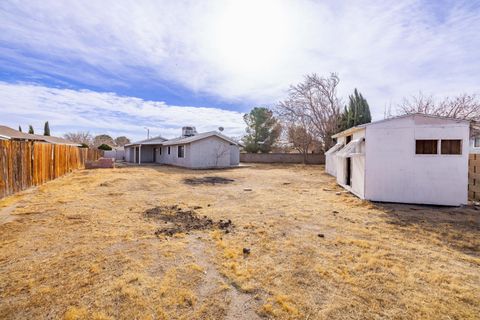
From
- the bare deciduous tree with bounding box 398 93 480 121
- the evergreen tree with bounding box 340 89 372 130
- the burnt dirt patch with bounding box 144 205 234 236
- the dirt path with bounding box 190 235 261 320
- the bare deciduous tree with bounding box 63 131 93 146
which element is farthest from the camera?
the bare deciduous tree with bounding box 63 131 93 146

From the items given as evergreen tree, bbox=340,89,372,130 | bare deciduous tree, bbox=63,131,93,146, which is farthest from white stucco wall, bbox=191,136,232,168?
bare deciduous tree, bbox=63,131,93,146

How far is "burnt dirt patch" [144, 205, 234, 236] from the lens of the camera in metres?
5.00

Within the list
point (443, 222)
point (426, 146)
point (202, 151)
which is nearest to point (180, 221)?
point (443, 222)

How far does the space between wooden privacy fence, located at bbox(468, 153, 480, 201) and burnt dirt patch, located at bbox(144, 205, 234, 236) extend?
28.2 ft

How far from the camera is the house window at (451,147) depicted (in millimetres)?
7285

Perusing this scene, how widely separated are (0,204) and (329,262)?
8.76 metres

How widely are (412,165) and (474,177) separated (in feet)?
8.42

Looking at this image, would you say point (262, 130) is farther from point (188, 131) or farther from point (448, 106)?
point (448, 106)

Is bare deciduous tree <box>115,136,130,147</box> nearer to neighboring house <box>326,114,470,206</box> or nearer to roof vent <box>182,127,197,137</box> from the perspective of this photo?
roof vent <box>182,127,197,137</box>

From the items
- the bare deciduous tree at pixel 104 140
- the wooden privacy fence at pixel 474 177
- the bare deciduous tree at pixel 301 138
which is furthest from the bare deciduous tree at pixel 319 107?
the bare deciduous tree at pixel 104 140

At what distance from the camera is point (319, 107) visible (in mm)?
28844

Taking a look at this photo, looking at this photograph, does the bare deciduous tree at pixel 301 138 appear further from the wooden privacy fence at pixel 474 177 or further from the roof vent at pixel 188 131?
the wooden privacy fence at pixel 474 177

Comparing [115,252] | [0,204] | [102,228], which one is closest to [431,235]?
[115,252]

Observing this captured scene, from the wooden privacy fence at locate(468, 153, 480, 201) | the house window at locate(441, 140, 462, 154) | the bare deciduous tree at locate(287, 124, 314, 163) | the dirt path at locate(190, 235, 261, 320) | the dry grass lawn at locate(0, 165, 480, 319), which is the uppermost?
the bare deciduous tree at locate(287, 124, 314, 163)
